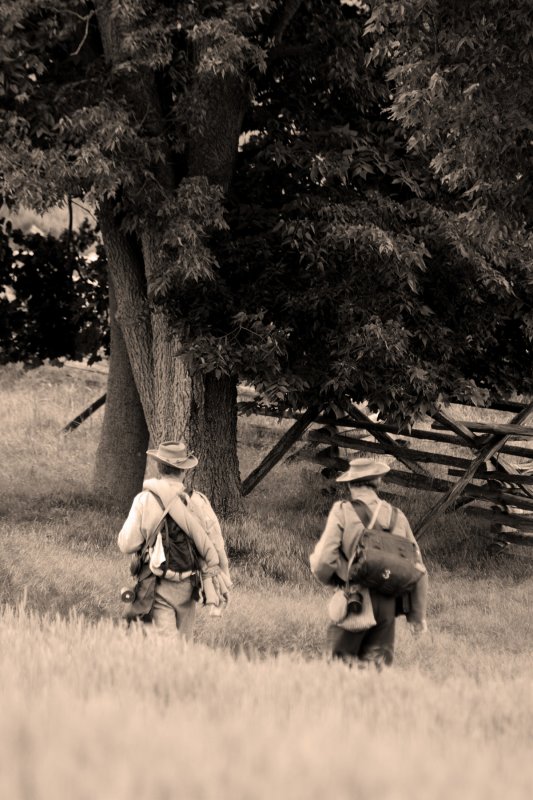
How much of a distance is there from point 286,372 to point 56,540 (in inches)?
140

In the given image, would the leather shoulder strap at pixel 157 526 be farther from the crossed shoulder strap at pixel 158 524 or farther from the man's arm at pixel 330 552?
the man's arm at pixel 330 552

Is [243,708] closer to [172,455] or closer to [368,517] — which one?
[368,517]

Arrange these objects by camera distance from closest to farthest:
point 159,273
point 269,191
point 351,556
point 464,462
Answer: point 351,556
point 159,273
point 269,191
point 464,462

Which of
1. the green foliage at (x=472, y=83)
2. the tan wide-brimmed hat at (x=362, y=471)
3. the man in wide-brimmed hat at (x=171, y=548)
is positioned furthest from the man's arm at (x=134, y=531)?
the green foliage at (x=472, y=83)

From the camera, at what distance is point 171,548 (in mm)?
8039

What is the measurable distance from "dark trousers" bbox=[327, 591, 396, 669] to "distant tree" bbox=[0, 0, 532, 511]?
6.14 m

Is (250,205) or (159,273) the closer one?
(159,273)

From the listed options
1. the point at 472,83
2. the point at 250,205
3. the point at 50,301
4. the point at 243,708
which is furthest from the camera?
the point at 50,301

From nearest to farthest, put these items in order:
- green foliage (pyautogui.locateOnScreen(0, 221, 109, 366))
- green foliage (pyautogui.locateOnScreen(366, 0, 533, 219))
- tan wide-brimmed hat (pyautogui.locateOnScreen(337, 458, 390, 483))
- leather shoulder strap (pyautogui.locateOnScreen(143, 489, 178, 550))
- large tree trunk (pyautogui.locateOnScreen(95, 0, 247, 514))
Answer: tan wide-brimmed hat (pyautogui.locateOnScreen(337, 458, 390, 483)), leather shoulder strap (pyautogui.locateOnScreen(143, 489, 178, 550)), green foliage (pyautogui.locateOnScreen(366, 0, 533, 219)), large tree trunk (pyautogui.locateOnScreen(95, 0, 247, 514)), green foliage (pyautogui.locateOnScreen(0, 221, 109, 366))

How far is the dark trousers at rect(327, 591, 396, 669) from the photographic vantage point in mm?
7633

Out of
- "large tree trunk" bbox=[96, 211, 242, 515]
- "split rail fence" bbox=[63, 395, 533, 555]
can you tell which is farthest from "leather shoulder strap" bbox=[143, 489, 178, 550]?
"split rail fence" bbox=[63, 395, 533, 555]

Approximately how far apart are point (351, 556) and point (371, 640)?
2.05ft

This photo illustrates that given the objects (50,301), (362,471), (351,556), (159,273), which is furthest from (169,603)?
(50,301)

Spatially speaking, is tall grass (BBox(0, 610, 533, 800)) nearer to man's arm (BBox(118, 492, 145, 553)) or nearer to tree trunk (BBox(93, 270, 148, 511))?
man's arm (BBox(118, 492, 145, 553))
